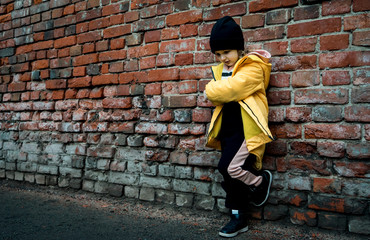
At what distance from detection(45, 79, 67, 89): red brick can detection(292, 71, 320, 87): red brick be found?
7.46 feet

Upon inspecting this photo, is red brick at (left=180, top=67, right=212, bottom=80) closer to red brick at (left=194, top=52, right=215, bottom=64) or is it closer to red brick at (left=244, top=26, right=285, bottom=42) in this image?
red brick at (left=194, top=52, right=215, bottom=64)

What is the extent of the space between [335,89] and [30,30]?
10.5ft

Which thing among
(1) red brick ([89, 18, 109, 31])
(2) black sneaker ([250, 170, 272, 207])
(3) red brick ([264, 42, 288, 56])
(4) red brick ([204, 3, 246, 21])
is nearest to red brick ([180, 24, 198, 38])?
(4) red brick ([204, 3, 246, 21])

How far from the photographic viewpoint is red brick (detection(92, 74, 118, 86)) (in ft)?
9.11

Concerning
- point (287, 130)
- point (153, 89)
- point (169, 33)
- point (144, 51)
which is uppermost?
point (169, 33)

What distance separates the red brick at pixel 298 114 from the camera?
79.4 inches

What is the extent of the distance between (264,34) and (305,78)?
0.45 m

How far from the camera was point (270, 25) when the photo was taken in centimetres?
215

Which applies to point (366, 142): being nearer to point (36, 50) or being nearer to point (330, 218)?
point (330, 218)

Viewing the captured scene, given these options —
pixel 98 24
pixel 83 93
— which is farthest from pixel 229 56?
pixel 83 93

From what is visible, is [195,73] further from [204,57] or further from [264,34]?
[264,34]

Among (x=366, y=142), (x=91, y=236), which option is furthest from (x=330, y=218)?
(x=91, y=236)

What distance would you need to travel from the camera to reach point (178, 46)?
2.48 meters

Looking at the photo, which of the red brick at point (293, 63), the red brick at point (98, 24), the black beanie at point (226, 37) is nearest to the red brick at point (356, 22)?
the red brick at point (293, 63)
